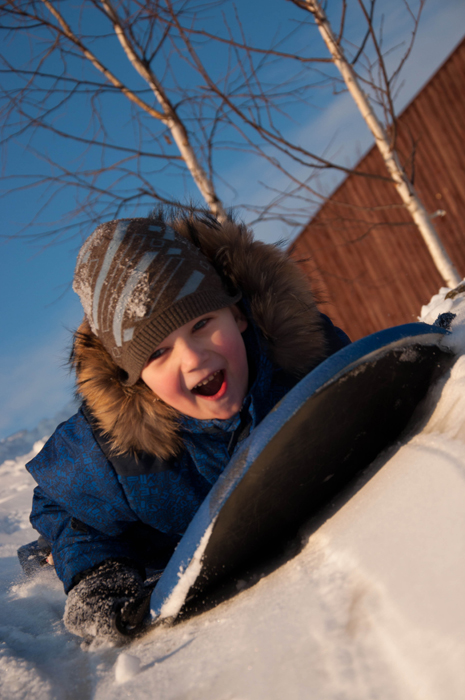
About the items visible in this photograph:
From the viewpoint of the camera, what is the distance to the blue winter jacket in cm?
164

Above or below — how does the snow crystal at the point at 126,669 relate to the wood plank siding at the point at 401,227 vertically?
below

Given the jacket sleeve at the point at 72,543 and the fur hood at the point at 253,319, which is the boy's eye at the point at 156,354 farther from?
the jacket sleeve at the point at 72,543

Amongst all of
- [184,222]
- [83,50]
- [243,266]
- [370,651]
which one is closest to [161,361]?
[243,266]

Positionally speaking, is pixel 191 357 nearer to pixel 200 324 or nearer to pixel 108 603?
pixel 200 324

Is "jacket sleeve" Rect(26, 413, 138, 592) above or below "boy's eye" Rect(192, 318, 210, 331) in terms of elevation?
below

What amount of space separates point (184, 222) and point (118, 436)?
86 centimetres

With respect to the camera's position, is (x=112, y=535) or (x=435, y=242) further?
(x=435, y=242)

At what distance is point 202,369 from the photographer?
155 centimetres

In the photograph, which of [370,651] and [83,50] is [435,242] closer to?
[83,50]

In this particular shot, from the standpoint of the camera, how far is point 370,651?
67 centimetres

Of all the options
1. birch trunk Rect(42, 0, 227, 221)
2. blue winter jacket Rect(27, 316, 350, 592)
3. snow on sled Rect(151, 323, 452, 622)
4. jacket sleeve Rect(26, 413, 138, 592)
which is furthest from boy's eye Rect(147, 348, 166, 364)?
birch trunk Rect(42, 0, 227, 221)

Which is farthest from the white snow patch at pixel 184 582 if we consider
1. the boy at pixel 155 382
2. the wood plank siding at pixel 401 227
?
the wood plank siding at pixel 401 227

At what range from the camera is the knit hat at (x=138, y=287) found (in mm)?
1544

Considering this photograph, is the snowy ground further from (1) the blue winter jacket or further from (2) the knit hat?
(2) the knit hat
